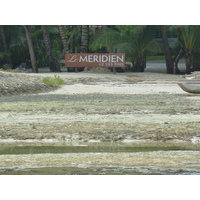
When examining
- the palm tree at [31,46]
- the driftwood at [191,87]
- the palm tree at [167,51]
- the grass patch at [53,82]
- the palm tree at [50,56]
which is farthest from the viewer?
the palm tree at [50,56]

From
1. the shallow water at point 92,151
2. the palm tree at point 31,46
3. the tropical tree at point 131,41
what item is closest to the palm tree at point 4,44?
the palm tree at point 31,46

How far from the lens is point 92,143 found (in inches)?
361

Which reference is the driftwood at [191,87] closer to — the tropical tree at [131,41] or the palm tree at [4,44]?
the tropical tree at [131,41]

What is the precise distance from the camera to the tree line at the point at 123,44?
25.6m

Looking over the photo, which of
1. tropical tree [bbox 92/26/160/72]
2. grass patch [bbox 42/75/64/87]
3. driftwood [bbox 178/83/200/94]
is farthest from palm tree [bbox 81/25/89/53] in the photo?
driftwood [bbox 178/83/200/94]

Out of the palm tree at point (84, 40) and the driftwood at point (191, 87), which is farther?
the palm tree at point (84, 40)

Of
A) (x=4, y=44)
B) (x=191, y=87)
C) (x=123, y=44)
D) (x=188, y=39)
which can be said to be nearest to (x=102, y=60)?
(x=123, y=44)

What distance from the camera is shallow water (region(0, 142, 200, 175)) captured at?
23.1ft

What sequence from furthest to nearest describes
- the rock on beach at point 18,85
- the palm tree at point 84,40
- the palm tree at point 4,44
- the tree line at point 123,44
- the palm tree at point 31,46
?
the palm tree at point 4,44 < the palm tree at point 84,40 < the palm tree at point 31,46 < the tree line at point 123,44 < the rock on beach at point 18,85

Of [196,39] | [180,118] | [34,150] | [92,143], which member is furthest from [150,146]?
[196,39]

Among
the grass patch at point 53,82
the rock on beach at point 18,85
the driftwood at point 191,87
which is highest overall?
the driftwood at point 191,87

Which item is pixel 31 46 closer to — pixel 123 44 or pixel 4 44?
pixel 4 44

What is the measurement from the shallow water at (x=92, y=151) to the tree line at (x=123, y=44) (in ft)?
54.4

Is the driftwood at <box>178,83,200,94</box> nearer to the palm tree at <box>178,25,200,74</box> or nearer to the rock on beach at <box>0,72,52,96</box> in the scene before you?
the rock on beach at <box>0,72,52,96</box>
